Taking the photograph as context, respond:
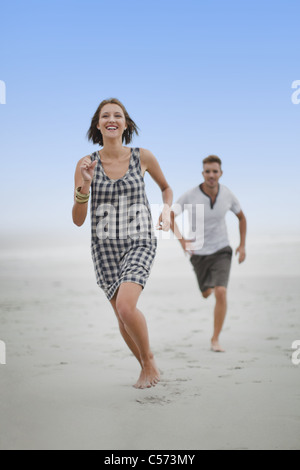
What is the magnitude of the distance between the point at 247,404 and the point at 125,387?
0.88m

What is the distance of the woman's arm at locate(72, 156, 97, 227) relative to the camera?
3256 mm

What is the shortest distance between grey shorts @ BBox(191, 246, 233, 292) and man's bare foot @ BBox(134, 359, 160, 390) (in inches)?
70.0

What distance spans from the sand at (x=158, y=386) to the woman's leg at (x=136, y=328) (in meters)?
0.12

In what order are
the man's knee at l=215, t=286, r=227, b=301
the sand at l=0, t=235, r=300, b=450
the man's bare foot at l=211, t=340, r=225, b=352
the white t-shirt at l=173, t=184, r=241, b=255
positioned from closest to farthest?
the sand at l=0, t=235, r=300, b=450 → the man's bare foot at l=211, t=340, r=225, b=352 → the man's knee at l=215, t=286, r=227, b=301 → the white t-shirt at l=173, t=184, r=241, b=255

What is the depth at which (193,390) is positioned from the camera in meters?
3.53

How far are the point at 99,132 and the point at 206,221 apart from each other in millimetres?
1840

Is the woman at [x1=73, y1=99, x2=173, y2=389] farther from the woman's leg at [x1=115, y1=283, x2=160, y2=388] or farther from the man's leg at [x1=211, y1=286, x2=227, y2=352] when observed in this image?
the man's leg at [x1=211, y1=286, x2=227, y2=352]

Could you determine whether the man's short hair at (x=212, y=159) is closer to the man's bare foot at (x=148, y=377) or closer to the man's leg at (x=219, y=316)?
the man's leg at (x=219, y=316)

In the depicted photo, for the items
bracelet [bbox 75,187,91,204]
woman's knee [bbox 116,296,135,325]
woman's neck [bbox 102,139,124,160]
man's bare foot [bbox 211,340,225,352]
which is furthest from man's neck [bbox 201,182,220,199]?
woman's knee [bbox 116,296,135,325]

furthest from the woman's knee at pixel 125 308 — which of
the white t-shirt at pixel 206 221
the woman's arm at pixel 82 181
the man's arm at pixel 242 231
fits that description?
the man's arm at pixel 242 231

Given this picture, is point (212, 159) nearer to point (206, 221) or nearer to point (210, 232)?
point (206, 221)

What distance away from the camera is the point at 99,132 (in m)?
3.80

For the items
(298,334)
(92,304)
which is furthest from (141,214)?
(92,304)

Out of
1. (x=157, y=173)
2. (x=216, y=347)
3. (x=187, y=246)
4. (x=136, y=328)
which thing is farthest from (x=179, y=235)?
(x=136, y=328)
